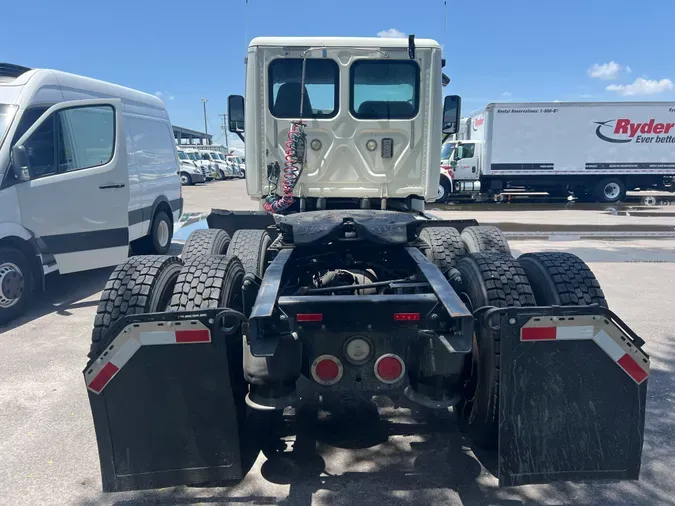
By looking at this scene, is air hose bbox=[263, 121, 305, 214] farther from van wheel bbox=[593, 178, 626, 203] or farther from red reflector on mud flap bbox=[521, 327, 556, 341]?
van wheel bbox=[593, 178, 626, 203]

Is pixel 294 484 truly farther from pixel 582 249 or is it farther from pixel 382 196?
pixel 582 249

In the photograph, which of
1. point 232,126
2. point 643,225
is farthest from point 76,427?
point 643,225

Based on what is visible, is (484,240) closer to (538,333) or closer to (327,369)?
(538,333)

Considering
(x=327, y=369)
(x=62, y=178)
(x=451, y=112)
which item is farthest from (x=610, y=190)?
(x=327, y=369)

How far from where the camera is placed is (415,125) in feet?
17.5

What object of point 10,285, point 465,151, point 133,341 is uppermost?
point 465,151

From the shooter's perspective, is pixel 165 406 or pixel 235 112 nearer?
pixel 165 406

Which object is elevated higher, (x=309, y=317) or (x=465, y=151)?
(x=465, y=151)

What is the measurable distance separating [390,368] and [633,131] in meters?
20.9

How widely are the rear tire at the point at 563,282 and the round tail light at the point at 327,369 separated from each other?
131 cm

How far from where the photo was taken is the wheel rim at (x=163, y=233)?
8.33m

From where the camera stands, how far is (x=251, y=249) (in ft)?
14.3

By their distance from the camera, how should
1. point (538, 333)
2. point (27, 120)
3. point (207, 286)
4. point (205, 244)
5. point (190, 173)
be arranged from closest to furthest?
point (538, 333) < point (207, 286) < point (205, 244) < point (27, 120) < point (190, 173)

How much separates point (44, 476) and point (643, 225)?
47.5 ft
